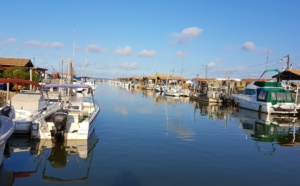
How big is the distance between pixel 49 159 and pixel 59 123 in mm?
2147

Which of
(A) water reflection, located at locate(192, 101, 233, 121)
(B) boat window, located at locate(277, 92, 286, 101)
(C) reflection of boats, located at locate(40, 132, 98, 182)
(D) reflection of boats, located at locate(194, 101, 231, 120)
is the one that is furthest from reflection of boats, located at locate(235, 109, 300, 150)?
(C) reflection of boats, located at locate(40, 132, 98, 182)

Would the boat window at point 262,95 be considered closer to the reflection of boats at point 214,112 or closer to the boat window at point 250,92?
the boat window at point 250,92

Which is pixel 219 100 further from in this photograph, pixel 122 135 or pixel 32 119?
pixel 32 119

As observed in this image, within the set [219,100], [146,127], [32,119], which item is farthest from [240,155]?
[219,100]

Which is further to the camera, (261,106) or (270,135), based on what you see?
(261,106)

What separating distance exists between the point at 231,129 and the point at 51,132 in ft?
43.4

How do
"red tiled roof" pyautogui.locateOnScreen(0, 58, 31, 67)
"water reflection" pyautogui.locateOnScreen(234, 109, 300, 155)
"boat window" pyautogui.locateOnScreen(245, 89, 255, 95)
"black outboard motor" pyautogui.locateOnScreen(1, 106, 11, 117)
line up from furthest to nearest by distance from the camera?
"red tiled roof" pyautogui.locateOnScreen(0, 58, 31, 67) → "boat window" pyautogui.locateOnScreen(245, 89, 255, 95) → "water reflection" pyautogui.locateOnScreen(234, 109, 300, 155) → "black outboard motor" pyautogui.locateOnScreen(1, 106, 11, 117)

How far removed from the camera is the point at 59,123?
13086 mm

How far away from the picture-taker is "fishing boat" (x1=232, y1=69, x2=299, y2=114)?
97.2 feet

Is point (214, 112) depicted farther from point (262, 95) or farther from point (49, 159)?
point (49, 159)

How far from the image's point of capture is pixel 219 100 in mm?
45250

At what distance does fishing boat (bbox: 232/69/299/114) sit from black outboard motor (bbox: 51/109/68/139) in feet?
79.6

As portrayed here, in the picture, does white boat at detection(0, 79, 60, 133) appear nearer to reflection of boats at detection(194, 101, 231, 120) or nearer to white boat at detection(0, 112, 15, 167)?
white boat at detection(0, 112, 15, 167)

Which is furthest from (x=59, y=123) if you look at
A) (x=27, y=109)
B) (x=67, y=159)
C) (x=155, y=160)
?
(x=155, y=160)
